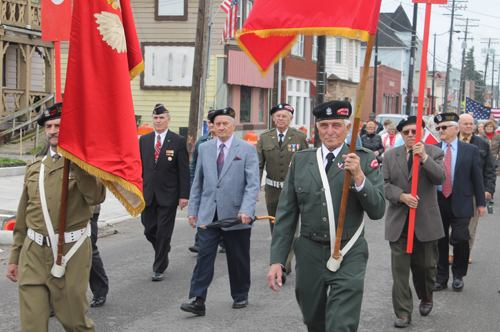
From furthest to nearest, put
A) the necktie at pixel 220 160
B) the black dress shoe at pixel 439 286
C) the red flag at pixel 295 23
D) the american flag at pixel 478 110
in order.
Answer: the american flag at pixel 478 110, the black dress shoe at pixel 439 286, the necktie at pixel 220 160, the red flag at pixel 295 23

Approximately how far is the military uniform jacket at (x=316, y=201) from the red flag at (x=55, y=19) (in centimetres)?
250

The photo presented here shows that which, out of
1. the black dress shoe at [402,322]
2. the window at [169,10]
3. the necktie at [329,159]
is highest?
the window at [169,10]

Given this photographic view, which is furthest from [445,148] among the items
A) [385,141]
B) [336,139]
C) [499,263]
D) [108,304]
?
[385,141]

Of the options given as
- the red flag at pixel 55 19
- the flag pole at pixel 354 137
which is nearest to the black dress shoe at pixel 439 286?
the flag pole at pixel 354 137

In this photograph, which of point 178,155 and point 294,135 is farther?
point 294,135

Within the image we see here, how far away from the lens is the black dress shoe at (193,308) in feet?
19.0

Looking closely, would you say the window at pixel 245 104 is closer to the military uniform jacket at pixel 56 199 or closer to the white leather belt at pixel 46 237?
the military uniform jacket at pixel 56 199

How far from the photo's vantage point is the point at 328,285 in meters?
4.07

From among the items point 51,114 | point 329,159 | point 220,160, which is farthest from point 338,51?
point 51,114

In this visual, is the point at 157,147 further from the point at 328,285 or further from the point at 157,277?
the point at 328,285

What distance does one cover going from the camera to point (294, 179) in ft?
14.0

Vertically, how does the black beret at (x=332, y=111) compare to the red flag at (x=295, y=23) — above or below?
below

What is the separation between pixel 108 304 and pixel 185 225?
192 inches

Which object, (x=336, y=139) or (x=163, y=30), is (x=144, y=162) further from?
(x=163, y=30)
